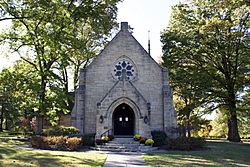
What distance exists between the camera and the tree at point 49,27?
17.3m

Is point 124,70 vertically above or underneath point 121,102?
above

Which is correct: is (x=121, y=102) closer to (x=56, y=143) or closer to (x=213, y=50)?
(x=56, y=143)

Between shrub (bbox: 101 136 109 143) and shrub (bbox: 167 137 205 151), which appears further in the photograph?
shrub (bbox: 101 136 109 143)

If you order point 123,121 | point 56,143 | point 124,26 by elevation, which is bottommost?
point 56,143

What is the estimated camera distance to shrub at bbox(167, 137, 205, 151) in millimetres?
19469

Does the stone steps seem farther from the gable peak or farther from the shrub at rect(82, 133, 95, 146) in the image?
the gable peak

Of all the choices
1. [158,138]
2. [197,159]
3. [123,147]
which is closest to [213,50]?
[158,138]

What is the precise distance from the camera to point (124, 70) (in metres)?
25.7

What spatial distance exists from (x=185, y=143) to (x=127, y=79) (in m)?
8.05

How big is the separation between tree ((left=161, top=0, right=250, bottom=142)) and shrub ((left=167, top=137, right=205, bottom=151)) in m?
7.97

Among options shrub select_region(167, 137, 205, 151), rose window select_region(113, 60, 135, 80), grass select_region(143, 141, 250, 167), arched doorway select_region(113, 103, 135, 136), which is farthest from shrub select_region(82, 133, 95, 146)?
grass select_region(143, 141, 250, 167)

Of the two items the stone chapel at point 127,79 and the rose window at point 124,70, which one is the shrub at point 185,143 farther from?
the rose window at point 124,70

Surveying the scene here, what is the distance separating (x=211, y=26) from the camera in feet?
82.0

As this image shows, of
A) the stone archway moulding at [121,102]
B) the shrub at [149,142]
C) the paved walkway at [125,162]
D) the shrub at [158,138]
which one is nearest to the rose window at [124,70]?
the stone archway moulding at [121,102]
